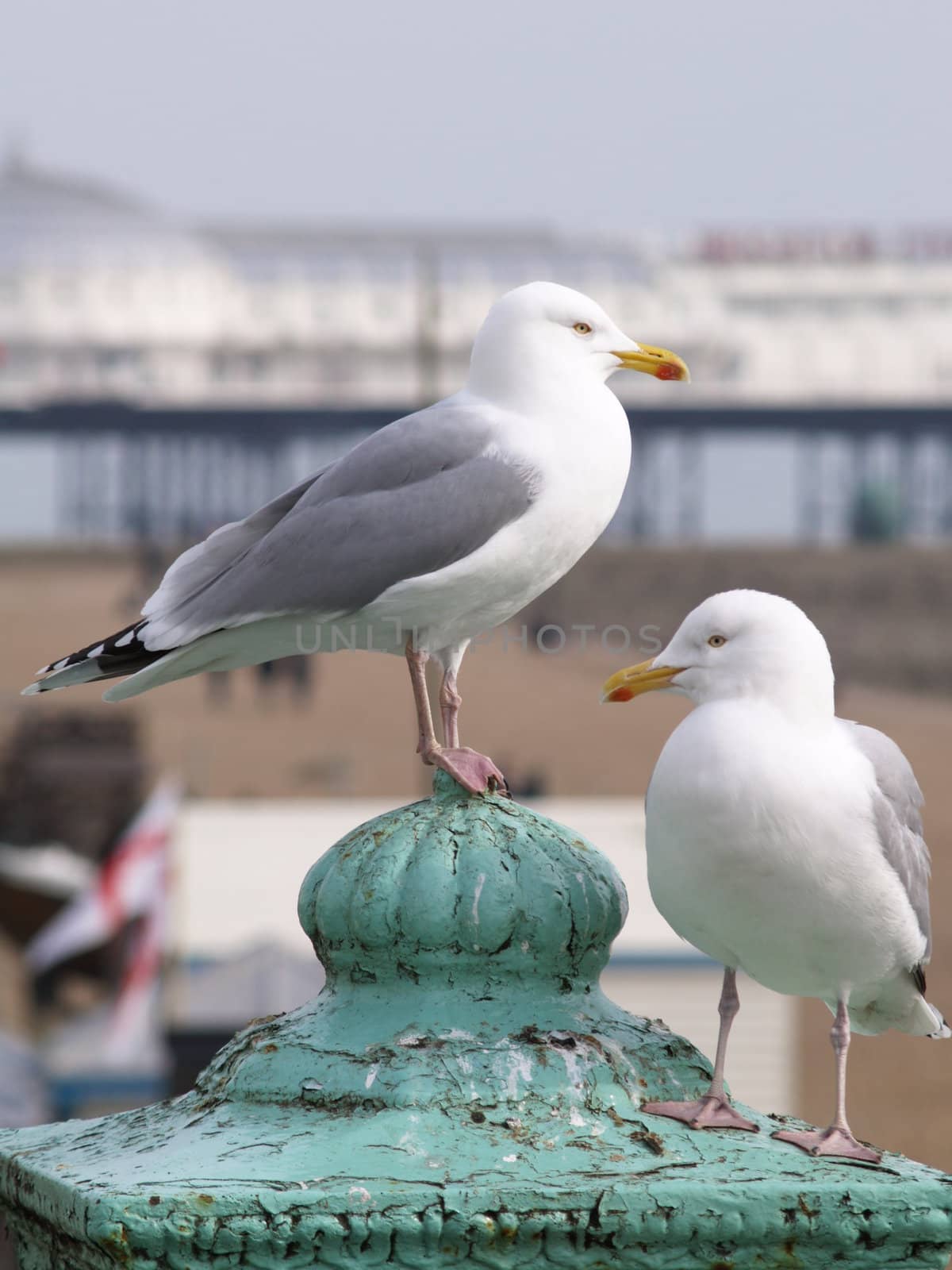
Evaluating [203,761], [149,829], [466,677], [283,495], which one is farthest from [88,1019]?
[466,677]

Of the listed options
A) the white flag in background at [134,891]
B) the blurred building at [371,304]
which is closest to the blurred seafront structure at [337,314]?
the blurred building at [371,304]

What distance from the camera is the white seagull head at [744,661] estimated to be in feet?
8.18

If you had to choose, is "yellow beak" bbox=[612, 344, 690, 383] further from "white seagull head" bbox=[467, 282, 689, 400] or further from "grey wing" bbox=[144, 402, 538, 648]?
"grey wing" bbox=[144, 402, 538, 648]

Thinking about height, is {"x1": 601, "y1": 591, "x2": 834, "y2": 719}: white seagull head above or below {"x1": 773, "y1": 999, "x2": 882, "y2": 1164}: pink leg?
above

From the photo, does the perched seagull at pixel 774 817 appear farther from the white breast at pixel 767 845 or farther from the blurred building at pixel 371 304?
the blurred building at pixel 371 304

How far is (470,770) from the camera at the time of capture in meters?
2.65

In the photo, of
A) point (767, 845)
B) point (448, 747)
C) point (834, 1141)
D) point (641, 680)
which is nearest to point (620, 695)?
point (641, 680)

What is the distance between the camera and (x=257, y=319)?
241ft

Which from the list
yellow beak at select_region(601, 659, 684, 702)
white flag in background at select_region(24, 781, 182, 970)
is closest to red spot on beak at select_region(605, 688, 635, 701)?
yellow beak at select_region(601, 659, 684, 702)

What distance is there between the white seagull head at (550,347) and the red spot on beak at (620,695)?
2.22ft

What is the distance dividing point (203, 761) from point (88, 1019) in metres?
16.2

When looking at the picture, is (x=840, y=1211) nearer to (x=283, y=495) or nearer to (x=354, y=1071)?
(x=354, y=1071)

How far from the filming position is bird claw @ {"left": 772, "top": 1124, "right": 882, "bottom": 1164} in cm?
219

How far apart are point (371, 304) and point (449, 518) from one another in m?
69.7
